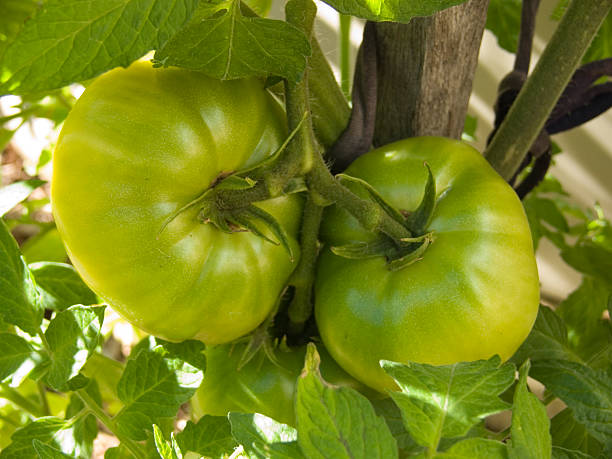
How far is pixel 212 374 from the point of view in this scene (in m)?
0.51

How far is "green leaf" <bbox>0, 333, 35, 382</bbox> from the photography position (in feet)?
1.37

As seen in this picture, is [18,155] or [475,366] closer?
[475,366]

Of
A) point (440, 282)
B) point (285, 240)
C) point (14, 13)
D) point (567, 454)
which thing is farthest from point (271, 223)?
point (14, 13)

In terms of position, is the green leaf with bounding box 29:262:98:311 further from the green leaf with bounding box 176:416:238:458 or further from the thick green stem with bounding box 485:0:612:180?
the thick green stem with bounding box 485:0:612:180

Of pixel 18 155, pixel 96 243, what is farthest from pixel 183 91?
pixel 18 155

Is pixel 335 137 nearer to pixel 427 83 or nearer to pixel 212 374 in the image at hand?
pixel 427 83

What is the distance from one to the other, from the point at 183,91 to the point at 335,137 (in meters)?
0.16

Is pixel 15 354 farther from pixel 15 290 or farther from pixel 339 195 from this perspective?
→ pixel 339 195

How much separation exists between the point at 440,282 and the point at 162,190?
18 centimetres

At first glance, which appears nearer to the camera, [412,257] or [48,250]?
[412,257]

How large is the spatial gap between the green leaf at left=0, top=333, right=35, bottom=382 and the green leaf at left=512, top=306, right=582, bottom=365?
36 cm

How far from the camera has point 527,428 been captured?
0.29 m

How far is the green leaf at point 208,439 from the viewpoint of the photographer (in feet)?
1.31

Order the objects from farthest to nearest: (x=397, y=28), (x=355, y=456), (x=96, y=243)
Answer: (x=397, y=28), (x=96, y=243), (x=355, y=456)
